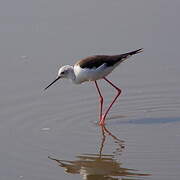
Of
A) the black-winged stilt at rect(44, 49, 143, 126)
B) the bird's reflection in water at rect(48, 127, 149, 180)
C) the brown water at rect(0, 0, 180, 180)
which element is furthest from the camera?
the black-winged stilt at rect(44, 49, 143, 126)

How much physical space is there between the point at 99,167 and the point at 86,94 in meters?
1.99

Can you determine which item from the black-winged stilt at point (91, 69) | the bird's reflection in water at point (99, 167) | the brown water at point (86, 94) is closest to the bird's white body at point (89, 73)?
the black-winged stilt at point (91, 69)

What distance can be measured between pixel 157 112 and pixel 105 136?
0.87 meters

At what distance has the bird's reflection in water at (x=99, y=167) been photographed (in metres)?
5.98

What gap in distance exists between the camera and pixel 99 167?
6.27 m

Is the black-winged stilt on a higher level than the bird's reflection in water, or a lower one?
higher

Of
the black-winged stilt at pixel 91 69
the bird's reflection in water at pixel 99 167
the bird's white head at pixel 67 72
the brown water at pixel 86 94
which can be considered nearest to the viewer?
the bird's reflection in water at pixel 99 167

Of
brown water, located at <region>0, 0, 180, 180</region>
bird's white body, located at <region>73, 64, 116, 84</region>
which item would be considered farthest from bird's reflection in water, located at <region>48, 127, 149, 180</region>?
bird's white body, located at <region>73, 64, 116, 84</region>

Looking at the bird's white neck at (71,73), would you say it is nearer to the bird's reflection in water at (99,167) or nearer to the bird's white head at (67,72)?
the bird's white head at (67,72)

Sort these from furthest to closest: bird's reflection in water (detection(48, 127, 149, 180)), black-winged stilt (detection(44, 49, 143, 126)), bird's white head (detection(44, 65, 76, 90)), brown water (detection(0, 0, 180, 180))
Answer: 1. bird's white head (detection(44, 65, 76, 90))
2. black-winged stilt (detection(44, 49, 143, 126))
3. brown water (detection(0, 0, 180, 180))
4. bird's reflection in water (detection(48, 127, 149, 180))

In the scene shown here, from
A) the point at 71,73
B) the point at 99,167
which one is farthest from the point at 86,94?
the point at 99,167

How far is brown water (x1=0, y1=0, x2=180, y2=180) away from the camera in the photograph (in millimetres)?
6277

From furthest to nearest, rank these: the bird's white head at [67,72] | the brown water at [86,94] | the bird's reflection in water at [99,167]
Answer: the bird's white head at [67,72] < the brown water at [86,94] < the bird's reflection in water at [99,167]

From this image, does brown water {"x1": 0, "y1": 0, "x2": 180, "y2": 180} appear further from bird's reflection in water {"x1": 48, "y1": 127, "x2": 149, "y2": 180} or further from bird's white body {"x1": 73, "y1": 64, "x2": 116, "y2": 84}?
bird's white body {"x1": 73, "y1": 64, "x2": 116, "y2": 84}
